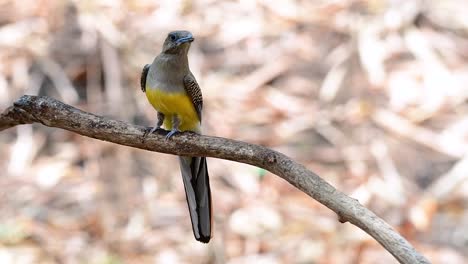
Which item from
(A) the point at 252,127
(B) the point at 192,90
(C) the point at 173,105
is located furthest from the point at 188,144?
(A) the point at 252,127

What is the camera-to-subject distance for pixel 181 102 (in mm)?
4215

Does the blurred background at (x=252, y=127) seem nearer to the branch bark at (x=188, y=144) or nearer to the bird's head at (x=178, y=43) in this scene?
the bird's head at (x=178, y=43)

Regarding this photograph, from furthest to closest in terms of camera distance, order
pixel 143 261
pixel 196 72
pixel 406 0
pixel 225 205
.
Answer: pixel 406 0
pixel 196 72
pixel 225 205
pixel 143 261

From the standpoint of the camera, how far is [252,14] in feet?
30.1

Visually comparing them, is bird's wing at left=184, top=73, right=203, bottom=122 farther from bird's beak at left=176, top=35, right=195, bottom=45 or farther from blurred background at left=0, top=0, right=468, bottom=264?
blurred background at left=0, top=0, right=468, bottom=264

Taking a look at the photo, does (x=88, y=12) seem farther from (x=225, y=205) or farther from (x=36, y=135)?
(x=225, y=205)

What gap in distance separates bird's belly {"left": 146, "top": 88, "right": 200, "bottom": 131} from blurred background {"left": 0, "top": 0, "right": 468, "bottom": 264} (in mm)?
2350

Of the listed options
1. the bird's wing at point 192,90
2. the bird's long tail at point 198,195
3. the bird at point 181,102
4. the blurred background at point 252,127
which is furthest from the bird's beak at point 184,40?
the blurred background at point 252,127

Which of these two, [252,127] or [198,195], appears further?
[252,127]

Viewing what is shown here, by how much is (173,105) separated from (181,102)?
5 cm

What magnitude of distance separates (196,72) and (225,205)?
1.78 m

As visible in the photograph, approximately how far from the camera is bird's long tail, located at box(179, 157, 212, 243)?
13.3 feet

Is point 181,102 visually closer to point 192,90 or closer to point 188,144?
point 192,90

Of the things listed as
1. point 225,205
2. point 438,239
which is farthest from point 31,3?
point 438,239
